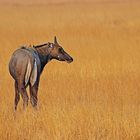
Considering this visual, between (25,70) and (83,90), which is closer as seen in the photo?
(25,70)

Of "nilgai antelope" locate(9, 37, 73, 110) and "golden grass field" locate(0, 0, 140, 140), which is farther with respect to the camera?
"nilgai antelope" locate(9, 37, 73, 110)

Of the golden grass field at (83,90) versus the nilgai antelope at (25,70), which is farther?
the nilgai antelope at (25,70)

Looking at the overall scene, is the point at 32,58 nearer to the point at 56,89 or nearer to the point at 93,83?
the point at 56,89

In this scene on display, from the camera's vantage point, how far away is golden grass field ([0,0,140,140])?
8.06 meters

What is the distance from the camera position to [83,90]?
481 inches

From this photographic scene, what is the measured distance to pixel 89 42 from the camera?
808 inches

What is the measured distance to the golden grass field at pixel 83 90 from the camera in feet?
26.5

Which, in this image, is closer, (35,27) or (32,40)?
(32,40)

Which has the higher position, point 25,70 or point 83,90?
point 25,70

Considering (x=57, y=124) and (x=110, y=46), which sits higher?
(x=110, y=46)

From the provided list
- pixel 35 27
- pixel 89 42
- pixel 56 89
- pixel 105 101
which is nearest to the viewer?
pixel 105 101

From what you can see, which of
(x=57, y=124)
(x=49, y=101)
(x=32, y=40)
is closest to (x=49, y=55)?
(x=49, y=101)

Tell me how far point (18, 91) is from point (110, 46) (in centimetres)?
956

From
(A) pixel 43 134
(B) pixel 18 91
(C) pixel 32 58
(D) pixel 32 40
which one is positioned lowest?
(A) pixel 43 134
